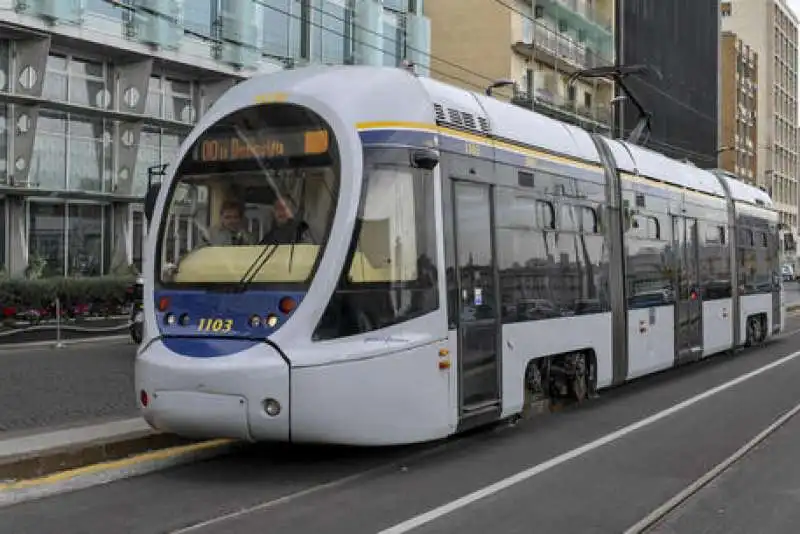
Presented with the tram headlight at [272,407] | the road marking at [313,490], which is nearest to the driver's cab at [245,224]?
the tram headlight at [272,407]

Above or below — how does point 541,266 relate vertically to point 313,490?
above

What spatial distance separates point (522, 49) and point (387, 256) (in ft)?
142

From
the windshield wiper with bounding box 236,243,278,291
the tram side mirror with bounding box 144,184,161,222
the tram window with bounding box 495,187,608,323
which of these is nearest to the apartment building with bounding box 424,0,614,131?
the tram window with bounding box 495,187,608,323

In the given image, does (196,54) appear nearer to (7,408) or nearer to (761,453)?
(7,408)

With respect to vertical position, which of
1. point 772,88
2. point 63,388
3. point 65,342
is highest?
point 772,88

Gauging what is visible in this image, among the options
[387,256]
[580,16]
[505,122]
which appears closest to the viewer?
[387,256]

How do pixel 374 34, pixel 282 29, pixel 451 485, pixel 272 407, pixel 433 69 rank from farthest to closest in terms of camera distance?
pixel 433 69, pixel 374 34, pixel 282 29, pixel 451 485, pixel 272 407

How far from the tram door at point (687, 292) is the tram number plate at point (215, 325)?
8965mm

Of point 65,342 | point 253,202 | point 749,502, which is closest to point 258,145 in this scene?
point 253,202

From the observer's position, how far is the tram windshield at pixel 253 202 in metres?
7.67

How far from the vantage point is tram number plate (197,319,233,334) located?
749 cm

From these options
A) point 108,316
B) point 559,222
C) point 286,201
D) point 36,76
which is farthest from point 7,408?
point 36,76

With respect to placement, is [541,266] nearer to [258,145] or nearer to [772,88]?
[258,145]

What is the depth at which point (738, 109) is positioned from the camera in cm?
9212
